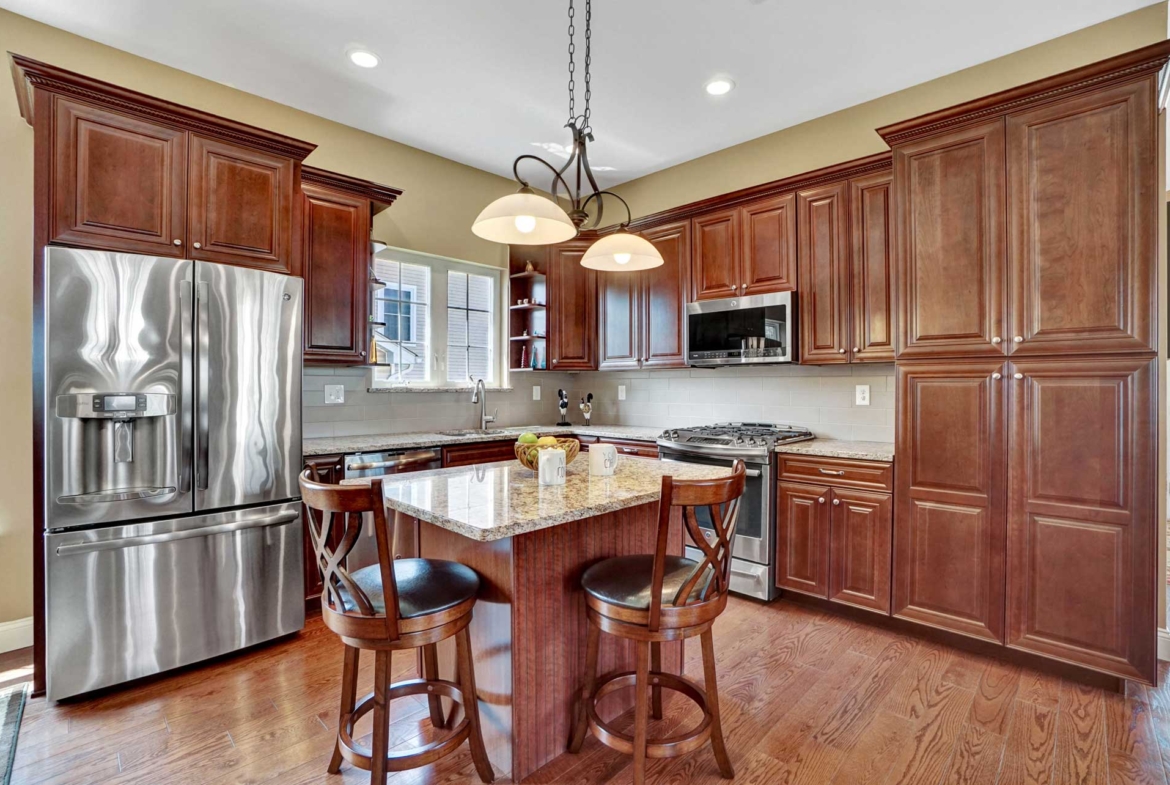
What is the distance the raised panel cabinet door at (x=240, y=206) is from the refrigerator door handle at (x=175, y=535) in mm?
1173

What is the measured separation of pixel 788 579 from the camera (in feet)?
10.4

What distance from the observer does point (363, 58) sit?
113 inches

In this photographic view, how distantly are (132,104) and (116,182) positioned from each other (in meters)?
0.33

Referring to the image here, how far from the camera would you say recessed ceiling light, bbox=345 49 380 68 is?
283 centimetres

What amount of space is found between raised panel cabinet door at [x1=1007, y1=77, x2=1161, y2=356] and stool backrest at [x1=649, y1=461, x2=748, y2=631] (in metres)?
1.70

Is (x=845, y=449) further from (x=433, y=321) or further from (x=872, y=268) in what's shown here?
(x=433, y=321)

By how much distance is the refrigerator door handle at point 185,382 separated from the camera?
2357 millimetres

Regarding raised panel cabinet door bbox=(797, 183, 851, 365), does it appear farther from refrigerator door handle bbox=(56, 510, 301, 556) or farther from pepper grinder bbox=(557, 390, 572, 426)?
refrigerator door handle bbox=(56, 510, 301, 556)

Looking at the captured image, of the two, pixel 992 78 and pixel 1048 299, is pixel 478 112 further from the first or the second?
pixel 1048 299

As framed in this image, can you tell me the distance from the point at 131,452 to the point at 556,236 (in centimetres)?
188

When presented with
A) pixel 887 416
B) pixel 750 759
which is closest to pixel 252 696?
pixel 750 759

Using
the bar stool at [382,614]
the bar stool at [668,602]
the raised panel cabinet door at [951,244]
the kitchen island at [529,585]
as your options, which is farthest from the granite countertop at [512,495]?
the raised panel cabinet door at [951,244]

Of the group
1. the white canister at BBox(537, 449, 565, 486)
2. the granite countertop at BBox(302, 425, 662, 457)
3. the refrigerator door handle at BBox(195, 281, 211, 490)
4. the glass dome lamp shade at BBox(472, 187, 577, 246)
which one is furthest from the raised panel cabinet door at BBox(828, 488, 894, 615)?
the refrigerator door handle at BBox(195, 281, 211, 490)

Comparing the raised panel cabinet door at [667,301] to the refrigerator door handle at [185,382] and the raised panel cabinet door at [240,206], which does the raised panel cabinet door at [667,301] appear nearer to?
the raised panel cabinet door at [240,206]
